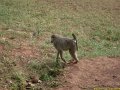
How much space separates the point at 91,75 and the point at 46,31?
4723mm

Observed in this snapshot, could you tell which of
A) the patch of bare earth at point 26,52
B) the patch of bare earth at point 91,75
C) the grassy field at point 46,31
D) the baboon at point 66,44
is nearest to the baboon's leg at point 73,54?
the baboon at point 66,44

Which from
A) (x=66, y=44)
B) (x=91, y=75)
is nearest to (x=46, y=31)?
(x=66, y=44)

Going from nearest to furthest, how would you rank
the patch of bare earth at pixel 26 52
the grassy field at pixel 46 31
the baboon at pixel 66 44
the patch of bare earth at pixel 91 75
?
the patch of bare earth at pixel 91 75, the grassy field at pixel 46 31, the baboon at pixel 66 44, the patch of bare earth at pixel 26 52

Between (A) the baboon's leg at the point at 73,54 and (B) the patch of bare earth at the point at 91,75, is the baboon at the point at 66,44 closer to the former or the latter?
(A) the baboon's leg at the point at 73,54

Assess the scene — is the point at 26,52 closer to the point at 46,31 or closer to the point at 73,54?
the point at 73,54

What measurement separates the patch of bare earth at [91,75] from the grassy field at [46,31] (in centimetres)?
43

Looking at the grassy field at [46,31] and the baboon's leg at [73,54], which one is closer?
the grassy field at [46,31]

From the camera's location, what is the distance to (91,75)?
1087cm

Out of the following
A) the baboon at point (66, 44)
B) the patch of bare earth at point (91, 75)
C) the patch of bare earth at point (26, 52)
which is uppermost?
the baboon at point (66, 44)

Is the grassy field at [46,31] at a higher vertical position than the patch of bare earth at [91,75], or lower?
higher

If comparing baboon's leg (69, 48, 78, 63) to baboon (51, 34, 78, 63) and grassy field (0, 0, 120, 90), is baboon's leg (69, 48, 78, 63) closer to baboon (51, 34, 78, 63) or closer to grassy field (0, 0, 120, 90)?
baboon (51, 34, 78, 63)

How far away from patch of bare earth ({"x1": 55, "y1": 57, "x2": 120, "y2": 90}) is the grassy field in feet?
1.42

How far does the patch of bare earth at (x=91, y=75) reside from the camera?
1038cm

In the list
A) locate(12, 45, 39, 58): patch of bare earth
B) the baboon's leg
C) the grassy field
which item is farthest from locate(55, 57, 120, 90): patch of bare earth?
locate(12, 45, 39, 58): patch of bare earth
